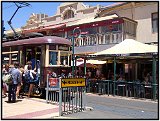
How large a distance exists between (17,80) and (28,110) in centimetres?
227

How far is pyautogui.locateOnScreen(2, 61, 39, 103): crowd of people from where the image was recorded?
39.7 feet

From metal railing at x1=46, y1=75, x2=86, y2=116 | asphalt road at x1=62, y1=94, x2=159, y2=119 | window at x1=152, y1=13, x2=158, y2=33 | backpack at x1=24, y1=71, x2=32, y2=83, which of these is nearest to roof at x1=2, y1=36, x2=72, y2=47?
backpack at x1=24, y1=71, x2=32, y2=83

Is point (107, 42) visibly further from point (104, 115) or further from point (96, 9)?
point (104, 115)

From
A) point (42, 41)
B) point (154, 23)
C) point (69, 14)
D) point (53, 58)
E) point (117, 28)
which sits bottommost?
point (53, 58)

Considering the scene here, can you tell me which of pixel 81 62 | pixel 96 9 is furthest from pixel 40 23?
pixel 81 62

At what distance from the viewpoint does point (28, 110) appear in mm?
10398

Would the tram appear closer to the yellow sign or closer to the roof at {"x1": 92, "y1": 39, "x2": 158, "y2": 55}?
the roof at {"x1": 92, "y1": 39, "x2": 158, "y2": 55}

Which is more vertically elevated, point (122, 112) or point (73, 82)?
point (73, 82)

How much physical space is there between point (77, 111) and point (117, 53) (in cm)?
693

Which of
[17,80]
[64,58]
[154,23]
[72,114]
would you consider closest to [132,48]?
[64,58]

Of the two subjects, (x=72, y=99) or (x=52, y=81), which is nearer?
(x=72, y=99)

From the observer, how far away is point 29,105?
11477 millimetres

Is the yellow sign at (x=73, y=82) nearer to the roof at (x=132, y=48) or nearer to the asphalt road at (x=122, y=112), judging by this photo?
the asphalt road at (x=122, y=112)

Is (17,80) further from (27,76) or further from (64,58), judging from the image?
(64,58)
